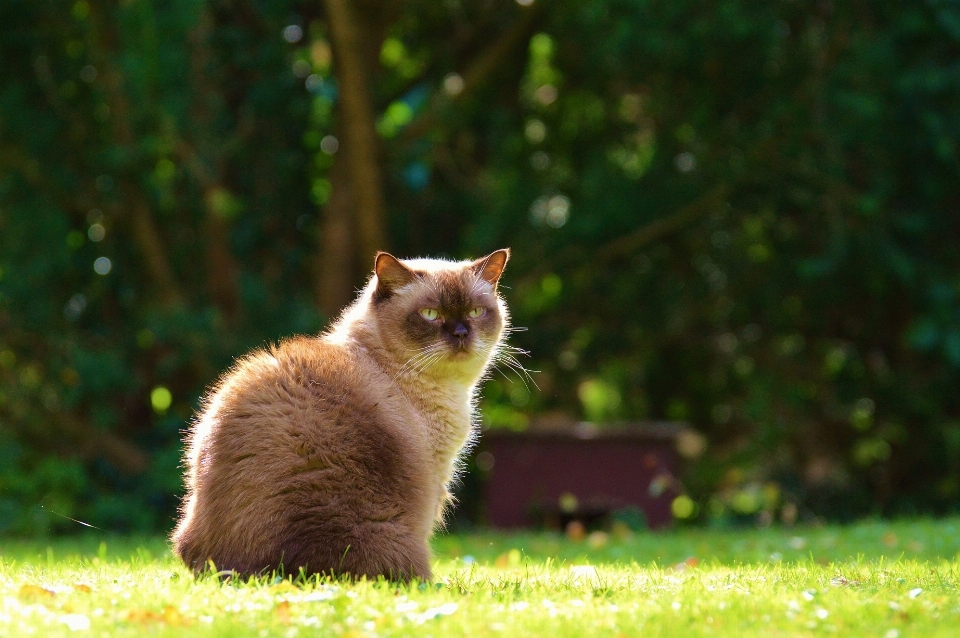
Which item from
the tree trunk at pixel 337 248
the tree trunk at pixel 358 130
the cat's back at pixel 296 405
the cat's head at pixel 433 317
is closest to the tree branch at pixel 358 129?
the tree trunk at pixel 358 130

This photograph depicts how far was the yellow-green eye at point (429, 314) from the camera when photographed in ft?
16.4

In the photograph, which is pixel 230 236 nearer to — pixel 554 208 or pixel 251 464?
pixel 554 208

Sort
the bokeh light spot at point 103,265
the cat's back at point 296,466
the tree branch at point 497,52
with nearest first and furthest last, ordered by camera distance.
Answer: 1. the cat's back at point 296,466
2. the bokeh light spot at point 103,265
3. the tree branch at point 497,52

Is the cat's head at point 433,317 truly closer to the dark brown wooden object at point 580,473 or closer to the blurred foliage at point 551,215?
the blurred foliage at point 551,215

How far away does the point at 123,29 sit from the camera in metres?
9.46

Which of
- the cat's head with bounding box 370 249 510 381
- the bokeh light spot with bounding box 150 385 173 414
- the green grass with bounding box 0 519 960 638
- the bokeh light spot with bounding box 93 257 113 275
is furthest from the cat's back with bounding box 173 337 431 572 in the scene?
the bokeh light spot with bounding box 93 257 113 275

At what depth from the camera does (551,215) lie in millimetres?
12203

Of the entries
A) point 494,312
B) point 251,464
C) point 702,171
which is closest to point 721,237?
point 702,171

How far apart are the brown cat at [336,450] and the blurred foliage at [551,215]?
5502 mm

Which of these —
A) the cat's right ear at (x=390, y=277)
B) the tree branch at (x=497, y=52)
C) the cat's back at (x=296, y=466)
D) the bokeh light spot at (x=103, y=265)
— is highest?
the tree branch at (x=497, y=52)

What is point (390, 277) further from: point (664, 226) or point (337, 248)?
point (664, 226)

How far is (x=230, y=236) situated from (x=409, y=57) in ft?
11.5

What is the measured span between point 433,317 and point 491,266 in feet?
1.93

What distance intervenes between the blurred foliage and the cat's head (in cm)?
519
